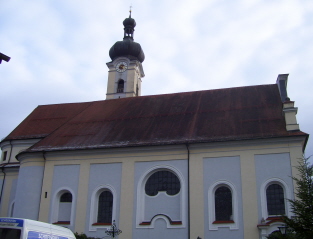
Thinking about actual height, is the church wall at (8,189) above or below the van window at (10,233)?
above

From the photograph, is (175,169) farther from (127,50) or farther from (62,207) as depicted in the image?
(127,50)

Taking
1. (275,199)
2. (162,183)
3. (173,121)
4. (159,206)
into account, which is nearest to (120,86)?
(173,121)

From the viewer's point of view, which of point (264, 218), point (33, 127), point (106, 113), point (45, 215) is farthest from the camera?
point (33, 127)

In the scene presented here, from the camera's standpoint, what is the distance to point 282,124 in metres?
22.2

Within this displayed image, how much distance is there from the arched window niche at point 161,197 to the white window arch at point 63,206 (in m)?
4.44

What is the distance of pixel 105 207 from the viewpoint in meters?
23.4

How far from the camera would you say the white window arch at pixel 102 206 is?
22.7 m

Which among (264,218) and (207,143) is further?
(207,143)

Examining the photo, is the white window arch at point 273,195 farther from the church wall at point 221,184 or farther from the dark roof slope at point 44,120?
the dark roof slope at point 44,120

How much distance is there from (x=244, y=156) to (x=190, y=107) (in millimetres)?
6315

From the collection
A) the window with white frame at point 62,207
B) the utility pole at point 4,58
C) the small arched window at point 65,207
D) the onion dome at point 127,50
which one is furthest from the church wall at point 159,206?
the onion dome at point 127,50

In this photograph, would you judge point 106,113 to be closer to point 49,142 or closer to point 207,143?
point 49,142

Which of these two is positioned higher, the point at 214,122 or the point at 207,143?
the point at 214,122

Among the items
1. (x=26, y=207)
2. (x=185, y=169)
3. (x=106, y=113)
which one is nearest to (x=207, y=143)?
(x=185, y=169)
